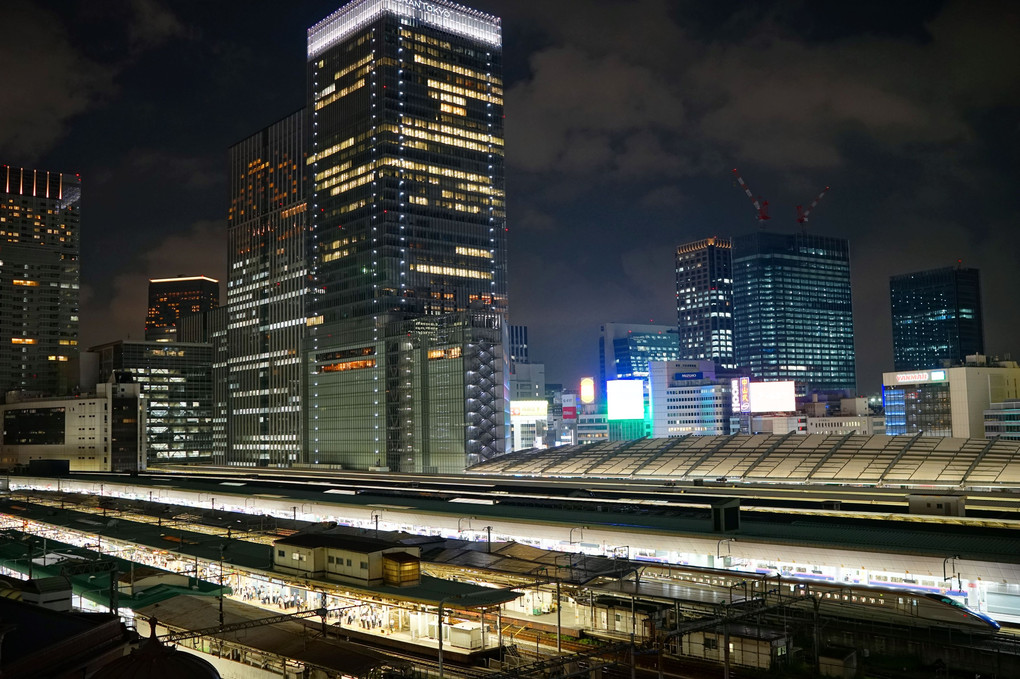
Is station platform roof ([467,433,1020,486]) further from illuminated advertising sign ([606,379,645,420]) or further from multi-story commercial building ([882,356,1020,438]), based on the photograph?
multi-story commercial building ([882,356,1020,438])

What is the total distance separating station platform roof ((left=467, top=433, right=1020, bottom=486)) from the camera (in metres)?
82.4

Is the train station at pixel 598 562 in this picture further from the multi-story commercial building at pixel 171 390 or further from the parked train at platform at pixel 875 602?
the multi-story commercial building at pixel 171 390

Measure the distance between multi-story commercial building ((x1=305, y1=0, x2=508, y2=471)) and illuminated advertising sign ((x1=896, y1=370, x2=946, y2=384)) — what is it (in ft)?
326

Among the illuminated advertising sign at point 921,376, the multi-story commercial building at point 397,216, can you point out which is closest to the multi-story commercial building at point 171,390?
the multi-story commercial building at point 397,216

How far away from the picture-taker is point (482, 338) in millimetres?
132500

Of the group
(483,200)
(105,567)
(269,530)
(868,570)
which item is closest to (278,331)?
(483,200)

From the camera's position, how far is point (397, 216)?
148500 mm

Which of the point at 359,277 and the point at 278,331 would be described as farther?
the point at 278,331

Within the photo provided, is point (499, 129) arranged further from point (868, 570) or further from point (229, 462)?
point (868, 570)

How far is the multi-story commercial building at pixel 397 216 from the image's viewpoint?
142750 mm

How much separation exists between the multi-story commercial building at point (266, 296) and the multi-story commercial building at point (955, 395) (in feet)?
431

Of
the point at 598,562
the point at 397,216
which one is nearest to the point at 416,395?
the point at 397,216

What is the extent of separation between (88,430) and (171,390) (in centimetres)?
3179

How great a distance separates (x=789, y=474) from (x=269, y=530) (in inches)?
2162
